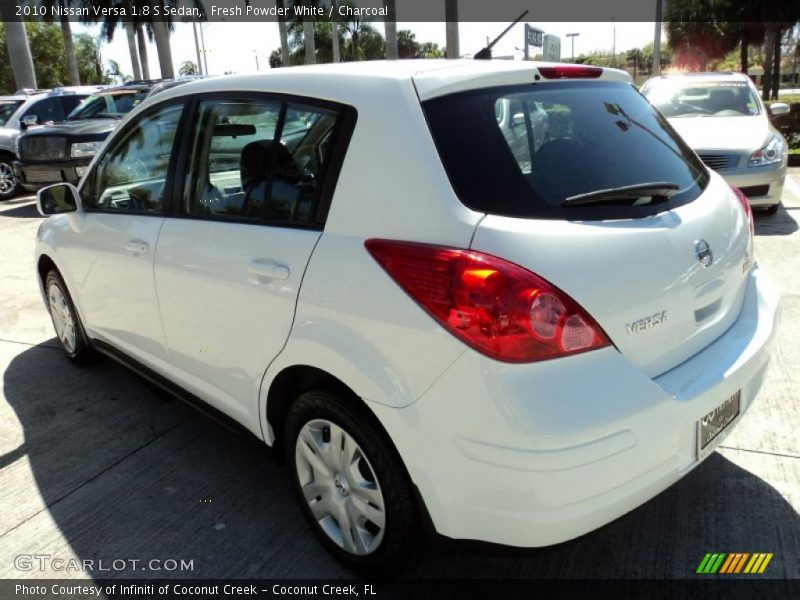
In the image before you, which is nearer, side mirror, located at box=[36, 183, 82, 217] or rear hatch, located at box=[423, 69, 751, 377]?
rear hatch, located at box=[423, 69, 751, 377]

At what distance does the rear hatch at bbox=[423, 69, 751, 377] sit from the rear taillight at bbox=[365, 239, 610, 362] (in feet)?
0.12

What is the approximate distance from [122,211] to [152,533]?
158 centimetres

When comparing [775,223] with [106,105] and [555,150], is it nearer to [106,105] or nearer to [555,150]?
[555,150]

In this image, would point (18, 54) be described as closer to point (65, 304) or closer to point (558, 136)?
point (65, 304)

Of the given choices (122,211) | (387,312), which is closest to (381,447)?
(387,312)

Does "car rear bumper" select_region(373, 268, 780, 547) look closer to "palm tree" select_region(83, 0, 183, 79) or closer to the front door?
the front door

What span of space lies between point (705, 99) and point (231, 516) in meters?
8.27

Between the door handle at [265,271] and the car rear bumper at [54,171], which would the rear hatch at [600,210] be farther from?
the car rear bumper at [54,171]

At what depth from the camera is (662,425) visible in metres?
2.04

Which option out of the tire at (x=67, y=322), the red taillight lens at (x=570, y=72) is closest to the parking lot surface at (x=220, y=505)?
the tire at (x=67, y=322)

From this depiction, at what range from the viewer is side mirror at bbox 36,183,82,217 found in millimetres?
3834

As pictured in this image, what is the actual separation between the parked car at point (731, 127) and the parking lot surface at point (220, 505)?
3.57m

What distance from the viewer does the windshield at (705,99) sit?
864cm

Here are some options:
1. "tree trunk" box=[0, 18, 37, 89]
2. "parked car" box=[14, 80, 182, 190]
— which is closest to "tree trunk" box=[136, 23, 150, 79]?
"tree trunk" box=[0, 18, 37, 89]
